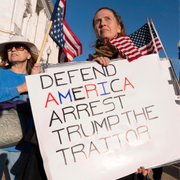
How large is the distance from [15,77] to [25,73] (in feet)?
0.55

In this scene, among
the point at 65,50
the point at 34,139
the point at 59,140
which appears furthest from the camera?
the point at 65,50

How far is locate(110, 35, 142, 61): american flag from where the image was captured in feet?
5.62

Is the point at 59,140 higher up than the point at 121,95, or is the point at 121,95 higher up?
the point at 121,95

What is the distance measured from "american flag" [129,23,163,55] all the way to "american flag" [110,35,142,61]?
22 cm

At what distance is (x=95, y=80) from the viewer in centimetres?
161

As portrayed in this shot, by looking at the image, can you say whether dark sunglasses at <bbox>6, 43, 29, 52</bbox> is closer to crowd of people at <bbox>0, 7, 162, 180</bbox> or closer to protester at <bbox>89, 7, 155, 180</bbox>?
crowd of people at <bbox>0, 7, 162, 180</bbox>

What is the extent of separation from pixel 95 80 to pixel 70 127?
23.3 inches

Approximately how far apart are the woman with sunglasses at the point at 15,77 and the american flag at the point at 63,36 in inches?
20.8

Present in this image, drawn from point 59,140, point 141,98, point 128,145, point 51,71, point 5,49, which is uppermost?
point 5,49

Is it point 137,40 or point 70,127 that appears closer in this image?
point 70,127

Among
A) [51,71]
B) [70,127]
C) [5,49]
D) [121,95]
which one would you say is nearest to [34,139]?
[70,127]

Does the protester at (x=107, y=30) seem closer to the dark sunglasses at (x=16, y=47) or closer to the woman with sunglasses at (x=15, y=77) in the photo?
the woman with sunglasses at (x=15, y=77)

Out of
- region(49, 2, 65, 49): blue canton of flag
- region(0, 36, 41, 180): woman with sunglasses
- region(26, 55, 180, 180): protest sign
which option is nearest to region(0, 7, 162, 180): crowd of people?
region(0, 36, 41, 180): woman with sunglasses

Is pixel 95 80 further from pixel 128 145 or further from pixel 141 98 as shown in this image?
A: pixel 128 145
